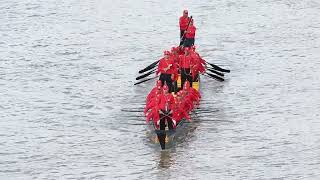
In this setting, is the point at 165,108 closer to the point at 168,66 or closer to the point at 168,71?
the point at 168,71

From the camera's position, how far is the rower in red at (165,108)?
44562mm

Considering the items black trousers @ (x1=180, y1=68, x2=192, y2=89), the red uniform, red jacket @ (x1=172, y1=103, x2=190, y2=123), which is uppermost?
the red uniform

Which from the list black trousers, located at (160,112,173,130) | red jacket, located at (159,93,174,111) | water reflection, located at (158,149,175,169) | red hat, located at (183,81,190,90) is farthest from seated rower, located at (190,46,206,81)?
water reflection, located at (158,149,175,169)

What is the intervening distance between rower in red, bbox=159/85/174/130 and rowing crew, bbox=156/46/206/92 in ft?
15.4

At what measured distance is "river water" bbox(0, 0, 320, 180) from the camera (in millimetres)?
45281

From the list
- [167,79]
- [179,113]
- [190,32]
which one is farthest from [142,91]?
[179,113]

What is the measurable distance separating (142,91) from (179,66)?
183 inches

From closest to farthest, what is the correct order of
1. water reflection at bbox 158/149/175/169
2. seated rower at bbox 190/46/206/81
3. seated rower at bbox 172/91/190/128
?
1. water reflection at bbox 158/149/175/169
2. seated rower at bbox 172/91/190/128
3. seated rower at bbox 190/46/206/81

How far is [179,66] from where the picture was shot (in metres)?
52.4

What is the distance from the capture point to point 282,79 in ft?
196

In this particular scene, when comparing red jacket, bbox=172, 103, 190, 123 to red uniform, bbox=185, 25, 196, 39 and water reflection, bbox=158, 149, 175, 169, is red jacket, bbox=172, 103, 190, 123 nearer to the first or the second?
water reflection, bbox=158, 149, 175, 169

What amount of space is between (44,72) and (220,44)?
1418 centimetres

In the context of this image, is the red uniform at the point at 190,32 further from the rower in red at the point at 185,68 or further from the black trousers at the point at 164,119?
the black trousers at the point at 164,119

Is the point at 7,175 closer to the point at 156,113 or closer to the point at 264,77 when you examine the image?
the point at 156,113
